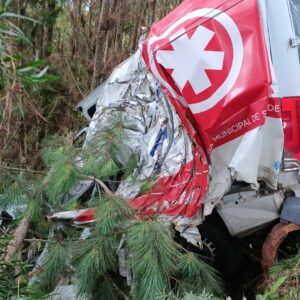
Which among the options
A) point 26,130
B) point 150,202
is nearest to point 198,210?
point 150,202

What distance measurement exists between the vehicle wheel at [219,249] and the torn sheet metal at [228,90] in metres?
0.29

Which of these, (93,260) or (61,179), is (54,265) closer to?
(93,260)

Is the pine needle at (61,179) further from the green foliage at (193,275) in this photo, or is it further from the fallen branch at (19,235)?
the green foliage at (193,275)

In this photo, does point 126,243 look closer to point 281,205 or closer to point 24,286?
point 24,286

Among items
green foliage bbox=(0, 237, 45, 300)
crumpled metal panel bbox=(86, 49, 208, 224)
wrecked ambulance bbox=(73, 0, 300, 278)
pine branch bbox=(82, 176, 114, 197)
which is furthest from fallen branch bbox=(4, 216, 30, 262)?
crumpled metal panel bbox=(86, 49, 208, 224)

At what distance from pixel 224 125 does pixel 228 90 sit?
0.25m

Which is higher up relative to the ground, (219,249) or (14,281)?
(14,281)

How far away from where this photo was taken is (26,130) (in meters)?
6.98

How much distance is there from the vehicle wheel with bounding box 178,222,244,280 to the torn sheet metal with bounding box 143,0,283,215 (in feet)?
0.95

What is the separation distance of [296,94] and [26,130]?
4459 mm

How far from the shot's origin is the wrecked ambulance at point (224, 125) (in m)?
3.38

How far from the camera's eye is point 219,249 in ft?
12.5

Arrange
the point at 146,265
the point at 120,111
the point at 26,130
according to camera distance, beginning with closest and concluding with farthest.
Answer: the point at 146,265, the point at 120,111, the point at 26,130

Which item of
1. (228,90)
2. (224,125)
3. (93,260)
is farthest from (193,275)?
(228,90)
